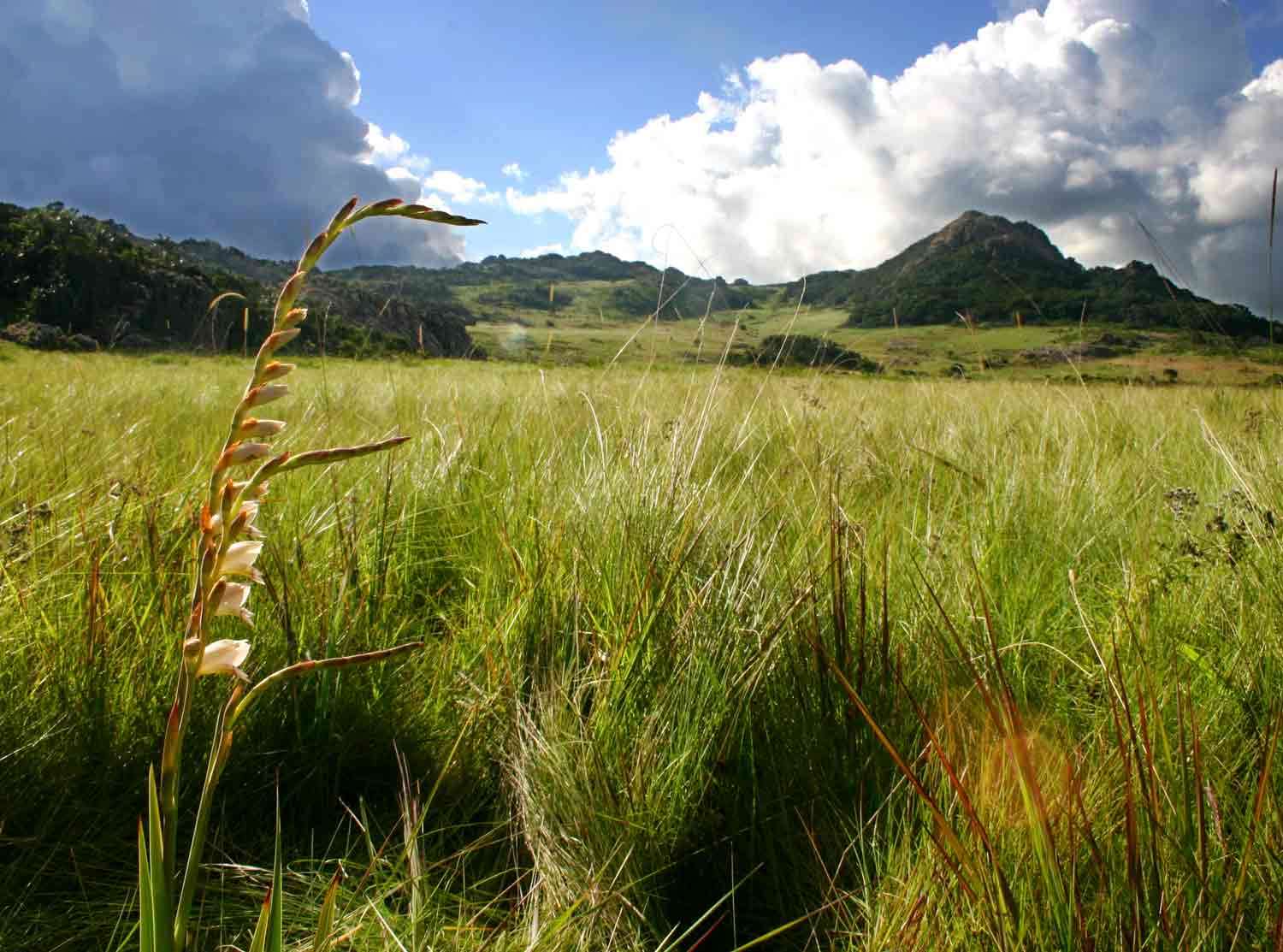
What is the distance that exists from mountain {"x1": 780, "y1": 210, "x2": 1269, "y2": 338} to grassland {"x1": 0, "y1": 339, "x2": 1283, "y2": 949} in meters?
1.27

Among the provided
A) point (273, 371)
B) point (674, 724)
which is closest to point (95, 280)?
point (674, 724)

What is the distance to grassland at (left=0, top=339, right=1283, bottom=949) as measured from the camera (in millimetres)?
1049

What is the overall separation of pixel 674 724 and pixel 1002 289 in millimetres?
4431

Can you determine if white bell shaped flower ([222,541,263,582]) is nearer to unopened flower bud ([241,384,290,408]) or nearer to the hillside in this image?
unopened flower bud ([241,384,290,408])

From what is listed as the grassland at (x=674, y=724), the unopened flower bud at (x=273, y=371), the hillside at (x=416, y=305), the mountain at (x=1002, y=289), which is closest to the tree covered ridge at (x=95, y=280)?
the hillside at (x=416, y=305)

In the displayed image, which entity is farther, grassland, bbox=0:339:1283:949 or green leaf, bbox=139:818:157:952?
grassland, bbox=0:339:1283:949

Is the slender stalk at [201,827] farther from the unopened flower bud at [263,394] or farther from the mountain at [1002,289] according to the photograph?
the mountain at [1002,289]

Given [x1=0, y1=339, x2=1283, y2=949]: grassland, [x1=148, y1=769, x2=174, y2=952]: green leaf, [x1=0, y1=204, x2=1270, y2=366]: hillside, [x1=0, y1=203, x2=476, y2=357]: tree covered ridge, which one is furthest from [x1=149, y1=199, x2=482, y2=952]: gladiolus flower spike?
[x1=0, y1=203, x2=476, y2=357]: tree covered ridge

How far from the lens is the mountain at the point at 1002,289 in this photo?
10.8 feet

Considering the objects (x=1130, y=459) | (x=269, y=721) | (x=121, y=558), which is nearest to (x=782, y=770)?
(x=269, y=721)

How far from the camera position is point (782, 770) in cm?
146

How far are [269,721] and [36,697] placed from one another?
0.39 metres

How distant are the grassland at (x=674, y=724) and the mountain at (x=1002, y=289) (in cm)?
127

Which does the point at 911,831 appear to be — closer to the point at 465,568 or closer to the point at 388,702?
the point at 388,702
